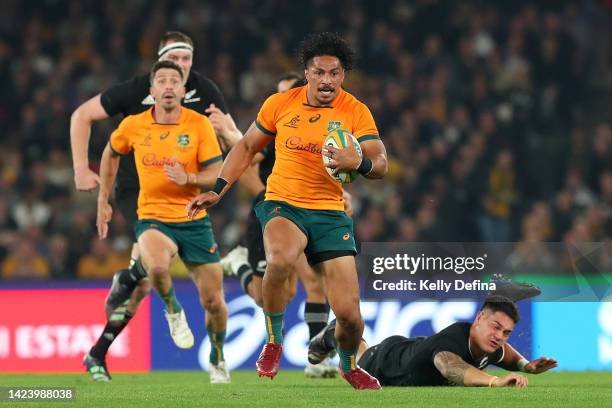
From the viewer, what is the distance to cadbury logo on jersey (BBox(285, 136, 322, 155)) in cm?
779

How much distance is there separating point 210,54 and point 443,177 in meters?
4.00

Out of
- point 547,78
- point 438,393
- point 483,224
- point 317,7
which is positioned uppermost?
point 317,7

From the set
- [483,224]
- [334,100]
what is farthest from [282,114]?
[483,224]

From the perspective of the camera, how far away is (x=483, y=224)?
51.6ft

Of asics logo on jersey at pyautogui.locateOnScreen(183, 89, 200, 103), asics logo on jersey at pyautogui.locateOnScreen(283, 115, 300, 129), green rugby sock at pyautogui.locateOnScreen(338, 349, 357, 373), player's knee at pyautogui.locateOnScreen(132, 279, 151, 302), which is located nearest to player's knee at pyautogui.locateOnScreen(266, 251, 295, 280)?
green rugby sock at pyautogui.locateOnScreen(338, 349, 357, 373)

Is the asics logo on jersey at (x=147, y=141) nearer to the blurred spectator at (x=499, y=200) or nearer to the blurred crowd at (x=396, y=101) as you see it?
the blurred crowd at (x=396, y=101)

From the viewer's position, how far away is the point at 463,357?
833 centimetres

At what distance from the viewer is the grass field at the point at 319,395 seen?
6.95 m

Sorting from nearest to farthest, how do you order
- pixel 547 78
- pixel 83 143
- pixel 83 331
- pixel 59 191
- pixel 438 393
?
pixel 438 393
pixel 83 143
pixel 83 331
pixel 59 191
pixel 547 78

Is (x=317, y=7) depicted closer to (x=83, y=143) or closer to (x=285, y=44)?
(x=285, y=44)

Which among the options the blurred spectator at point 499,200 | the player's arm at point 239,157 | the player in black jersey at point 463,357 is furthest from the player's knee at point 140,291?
the blurred spectator at point 499,200

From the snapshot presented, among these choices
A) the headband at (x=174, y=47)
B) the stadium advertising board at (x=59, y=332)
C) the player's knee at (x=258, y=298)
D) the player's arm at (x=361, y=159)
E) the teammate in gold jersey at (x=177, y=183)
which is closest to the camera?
the player's arm at (x=361, y=159)

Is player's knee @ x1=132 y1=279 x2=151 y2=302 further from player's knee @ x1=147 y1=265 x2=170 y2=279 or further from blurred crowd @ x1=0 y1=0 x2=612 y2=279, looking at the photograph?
blurred crowd @ x1=0 y1=0 x2=612 y2=279

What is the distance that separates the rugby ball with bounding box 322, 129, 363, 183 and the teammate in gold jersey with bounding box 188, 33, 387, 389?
0.24 metres
